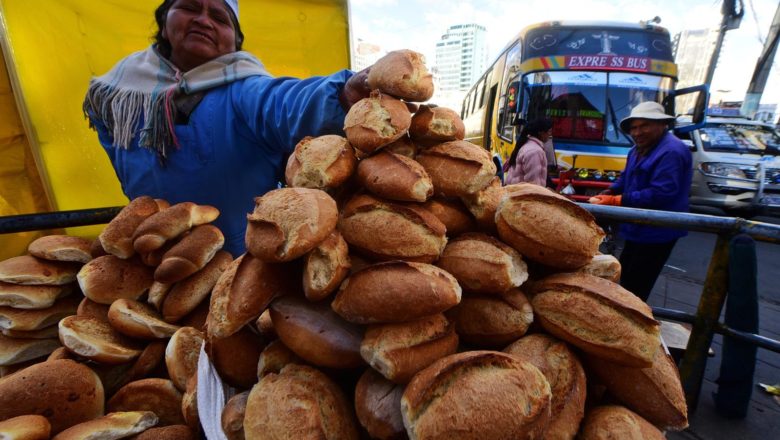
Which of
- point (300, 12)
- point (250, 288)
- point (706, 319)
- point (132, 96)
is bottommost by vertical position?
point (706, 319)

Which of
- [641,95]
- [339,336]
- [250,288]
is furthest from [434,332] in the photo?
[641,95]

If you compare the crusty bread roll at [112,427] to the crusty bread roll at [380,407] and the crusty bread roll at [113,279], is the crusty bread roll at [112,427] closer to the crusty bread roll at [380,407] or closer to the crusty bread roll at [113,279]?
the crusty bread roll at [113,279]

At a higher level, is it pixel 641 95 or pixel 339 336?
pixel 641 95

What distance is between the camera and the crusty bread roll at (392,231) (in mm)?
880

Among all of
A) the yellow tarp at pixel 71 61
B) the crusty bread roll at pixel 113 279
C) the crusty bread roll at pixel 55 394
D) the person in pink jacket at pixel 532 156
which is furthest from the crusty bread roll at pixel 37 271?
the person in pink jacket at pixel 532 156

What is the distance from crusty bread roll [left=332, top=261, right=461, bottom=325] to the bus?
618 centimetres

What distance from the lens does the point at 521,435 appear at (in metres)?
0.64

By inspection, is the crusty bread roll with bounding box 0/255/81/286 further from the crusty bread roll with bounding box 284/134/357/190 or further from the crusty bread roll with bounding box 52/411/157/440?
the crusty bread roll with bounding box 284/134/357/190

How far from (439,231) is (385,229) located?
14cm

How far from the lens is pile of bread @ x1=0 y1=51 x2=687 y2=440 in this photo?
0.73 metres

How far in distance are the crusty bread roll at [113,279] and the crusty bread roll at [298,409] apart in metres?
0.82

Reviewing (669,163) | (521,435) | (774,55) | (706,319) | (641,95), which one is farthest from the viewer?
(774,55)

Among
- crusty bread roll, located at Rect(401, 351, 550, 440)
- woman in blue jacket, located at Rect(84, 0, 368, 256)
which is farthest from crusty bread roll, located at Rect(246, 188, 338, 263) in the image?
woman in blue jacket, located at Rect(84, 0, 368, 256)

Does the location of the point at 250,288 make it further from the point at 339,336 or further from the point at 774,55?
the point at 774,55
